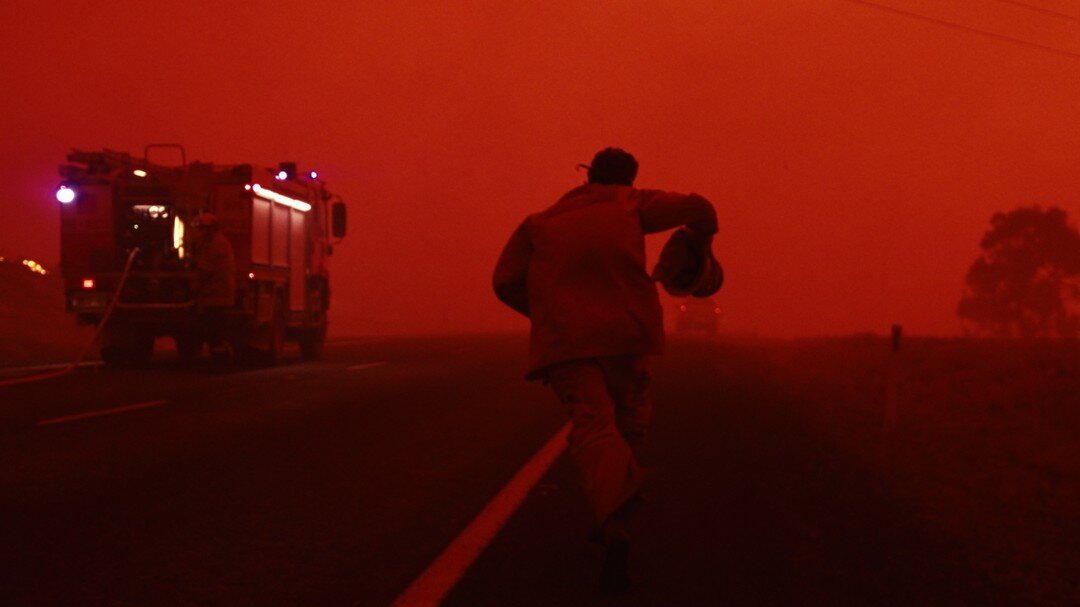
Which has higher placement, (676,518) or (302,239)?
(302,239)

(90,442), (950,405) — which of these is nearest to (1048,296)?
(950,405)

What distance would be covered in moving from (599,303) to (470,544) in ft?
5.30

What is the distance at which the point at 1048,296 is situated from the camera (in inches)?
2420

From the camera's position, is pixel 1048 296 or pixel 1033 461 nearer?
pixel 1033 461

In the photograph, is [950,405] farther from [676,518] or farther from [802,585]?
[802,585]

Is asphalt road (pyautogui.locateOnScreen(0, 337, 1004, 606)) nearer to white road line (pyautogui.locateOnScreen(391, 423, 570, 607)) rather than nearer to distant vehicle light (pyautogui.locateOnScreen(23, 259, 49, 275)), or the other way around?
white road line (pyautogui.locateOnScreen(391, 423, 570, 607))

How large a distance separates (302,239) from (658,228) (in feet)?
52.7

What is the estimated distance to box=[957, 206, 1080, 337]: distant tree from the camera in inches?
2410

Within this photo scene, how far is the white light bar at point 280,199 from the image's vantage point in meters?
18.3

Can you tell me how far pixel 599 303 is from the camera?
5082 mm

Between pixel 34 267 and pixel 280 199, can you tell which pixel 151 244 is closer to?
pixel 280 199

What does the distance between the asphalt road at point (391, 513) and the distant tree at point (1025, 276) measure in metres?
54.4

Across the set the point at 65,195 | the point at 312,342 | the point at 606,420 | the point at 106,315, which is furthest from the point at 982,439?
the point at 65,195

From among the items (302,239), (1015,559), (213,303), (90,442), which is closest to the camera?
(1015,559)
